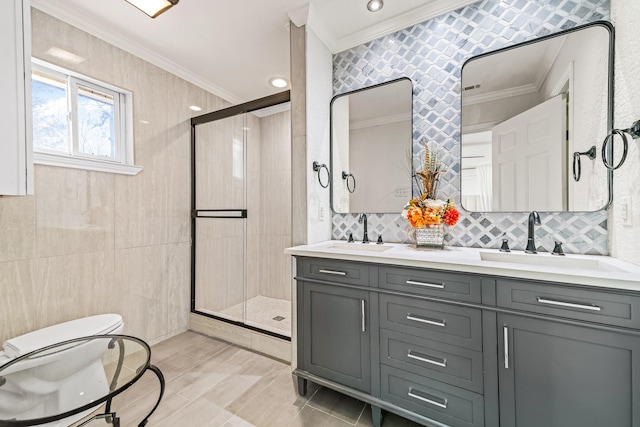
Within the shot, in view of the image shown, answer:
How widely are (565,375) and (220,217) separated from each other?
2704 millimetres

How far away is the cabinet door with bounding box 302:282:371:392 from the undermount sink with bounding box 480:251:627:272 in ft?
2.70

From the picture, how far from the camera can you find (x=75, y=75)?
199 centimetres

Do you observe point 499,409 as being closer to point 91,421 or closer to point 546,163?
point 546,163

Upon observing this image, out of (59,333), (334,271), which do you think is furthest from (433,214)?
(59,333)

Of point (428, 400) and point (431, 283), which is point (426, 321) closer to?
point (431, 283)

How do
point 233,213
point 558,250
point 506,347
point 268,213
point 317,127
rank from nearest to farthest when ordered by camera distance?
point 506,347
point 558,250
point 317,127
point 233,213
point 268,213

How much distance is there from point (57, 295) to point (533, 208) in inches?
125

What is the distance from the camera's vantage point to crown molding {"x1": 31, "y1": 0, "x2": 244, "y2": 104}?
1828mm

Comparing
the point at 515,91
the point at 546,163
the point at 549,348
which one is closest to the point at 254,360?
the point at 549,348

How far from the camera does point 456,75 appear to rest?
1832mm

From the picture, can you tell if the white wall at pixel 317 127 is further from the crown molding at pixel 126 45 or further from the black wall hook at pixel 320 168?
the crown molding at pixel 126 45

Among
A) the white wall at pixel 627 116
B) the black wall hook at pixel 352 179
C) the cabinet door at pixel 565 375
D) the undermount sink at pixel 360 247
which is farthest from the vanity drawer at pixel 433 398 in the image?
the black wall hook at pixel 352 179

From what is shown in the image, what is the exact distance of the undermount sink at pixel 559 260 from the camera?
1311 millimetres

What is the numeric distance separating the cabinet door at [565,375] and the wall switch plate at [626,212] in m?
0.57
